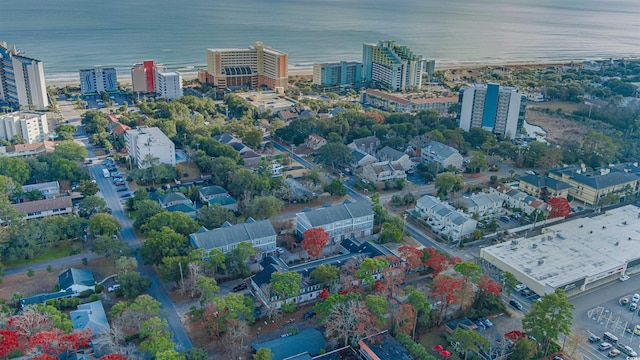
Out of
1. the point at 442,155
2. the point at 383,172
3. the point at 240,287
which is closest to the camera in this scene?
the point at 240,287

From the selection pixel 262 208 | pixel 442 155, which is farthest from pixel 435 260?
pixel 442 155

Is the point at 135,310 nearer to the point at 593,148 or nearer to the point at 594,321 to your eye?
the point at 594,321

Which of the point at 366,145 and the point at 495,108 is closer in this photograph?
the point at 366,145

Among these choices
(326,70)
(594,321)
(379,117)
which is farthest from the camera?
(326,70)

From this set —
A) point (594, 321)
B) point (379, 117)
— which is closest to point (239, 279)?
point (594, 321)

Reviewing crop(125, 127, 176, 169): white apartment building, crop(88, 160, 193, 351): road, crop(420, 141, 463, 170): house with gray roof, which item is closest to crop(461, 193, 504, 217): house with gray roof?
crop(420, 141, 463, 170): house with gray roof

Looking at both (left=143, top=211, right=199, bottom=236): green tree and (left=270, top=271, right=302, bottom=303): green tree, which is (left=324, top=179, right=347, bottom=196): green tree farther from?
(left=270, top=271, right=302, bottom=303): green tree

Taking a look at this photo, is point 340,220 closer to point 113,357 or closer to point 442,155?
point 113,357
